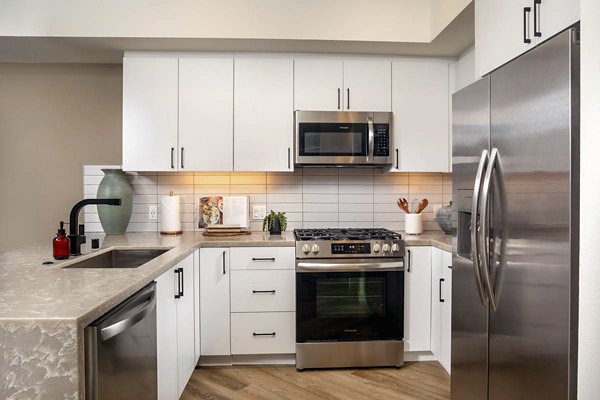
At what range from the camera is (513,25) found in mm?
1721

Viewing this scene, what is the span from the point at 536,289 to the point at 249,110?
2199 mm

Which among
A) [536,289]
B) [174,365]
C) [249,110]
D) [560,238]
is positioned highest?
[249,110]

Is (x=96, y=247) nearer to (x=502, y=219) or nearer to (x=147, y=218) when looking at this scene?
(x=147, y=218)

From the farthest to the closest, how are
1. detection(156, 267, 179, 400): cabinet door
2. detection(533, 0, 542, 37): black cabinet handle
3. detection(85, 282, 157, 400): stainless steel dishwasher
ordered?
1. detection(156, 267, 179, 400): cabinet door
2. detection(533, 0, 542, 37): black cabinet handle
3. detection(85, 282, 157, 400): stainless steel dishwasher

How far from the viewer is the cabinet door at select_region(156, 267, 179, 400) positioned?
1.78m

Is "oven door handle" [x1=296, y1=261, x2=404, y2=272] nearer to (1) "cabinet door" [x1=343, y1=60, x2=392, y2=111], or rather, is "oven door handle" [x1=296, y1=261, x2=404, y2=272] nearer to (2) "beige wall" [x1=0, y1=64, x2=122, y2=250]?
(1) "cabinet door" [x1=343, y1=60, x2=392, y2=111]

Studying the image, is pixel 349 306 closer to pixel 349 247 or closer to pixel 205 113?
pixel 349 247

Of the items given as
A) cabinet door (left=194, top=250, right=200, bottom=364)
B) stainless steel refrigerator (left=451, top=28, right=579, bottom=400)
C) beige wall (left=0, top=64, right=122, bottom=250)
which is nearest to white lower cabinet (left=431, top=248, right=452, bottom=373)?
stainless steel refrigerator (left=451, top=28, right=579, bottom=400)

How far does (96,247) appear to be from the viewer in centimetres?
230

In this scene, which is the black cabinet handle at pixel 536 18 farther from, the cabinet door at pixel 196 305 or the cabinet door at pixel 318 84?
the cabinet door at pixel 196 305

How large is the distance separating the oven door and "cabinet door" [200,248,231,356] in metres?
0.47

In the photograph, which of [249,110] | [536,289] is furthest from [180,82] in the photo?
[536,289]

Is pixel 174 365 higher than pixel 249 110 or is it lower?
lower

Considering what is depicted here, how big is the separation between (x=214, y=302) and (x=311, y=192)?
115cm
